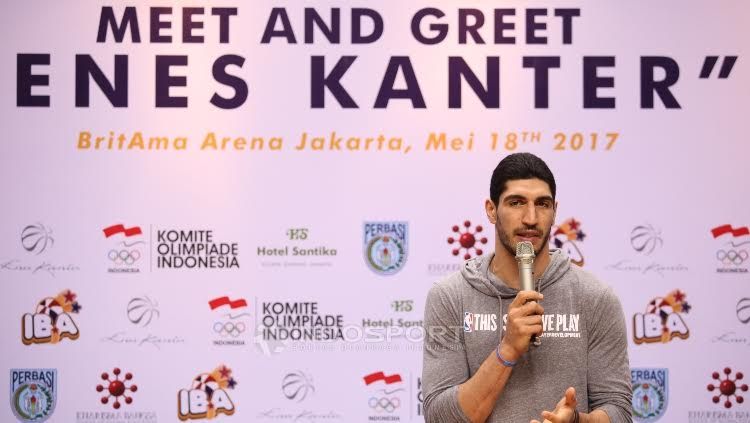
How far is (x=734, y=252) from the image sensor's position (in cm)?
391

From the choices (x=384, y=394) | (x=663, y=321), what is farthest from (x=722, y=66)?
(x=384, y=394)

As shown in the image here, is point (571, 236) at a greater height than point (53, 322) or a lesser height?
greater

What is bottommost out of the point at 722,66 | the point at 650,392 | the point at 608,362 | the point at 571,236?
the point at 650,392

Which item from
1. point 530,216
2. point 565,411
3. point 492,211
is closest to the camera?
point 565,411

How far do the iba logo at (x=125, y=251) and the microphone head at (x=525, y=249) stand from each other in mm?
2527

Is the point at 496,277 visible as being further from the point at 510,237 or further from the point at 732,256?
the point at 732,256

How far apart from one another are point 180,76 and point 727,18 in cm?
257

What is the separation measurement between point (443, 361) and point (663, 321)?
2.40 m

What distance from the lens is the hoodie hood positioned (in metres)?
1.87

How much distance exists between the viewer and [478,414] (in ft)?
5.70

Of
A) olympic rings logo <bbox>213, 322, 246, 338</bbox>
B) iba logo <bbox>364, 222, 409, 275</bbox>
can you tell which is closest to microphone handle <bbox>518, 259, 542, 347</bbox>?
iba logo <bbox>364, 222, 409, 275</bbox>

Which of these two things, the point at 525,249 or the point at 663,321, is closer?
the point at 525,249

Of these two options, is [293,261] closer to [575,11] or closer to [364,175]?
[364,175]

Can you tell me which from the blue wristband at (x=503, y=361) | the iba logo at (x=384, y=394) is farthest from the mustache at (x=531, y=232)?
the iba logo at (x=384, y=394)
